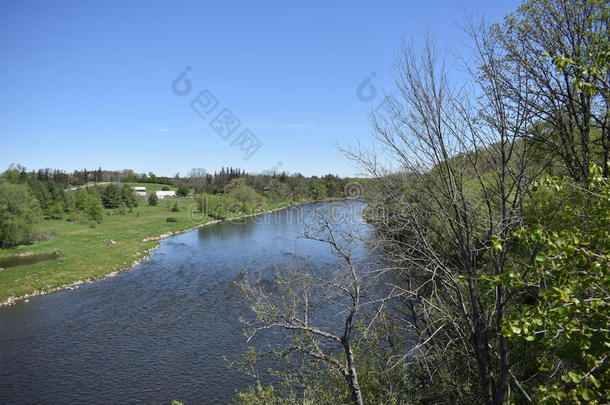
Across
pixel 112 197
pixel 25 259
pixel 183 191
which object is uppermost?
pixel 183 191

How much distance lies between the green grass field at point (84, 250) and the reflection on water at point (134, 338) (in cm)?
211

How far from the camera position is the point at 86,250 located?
35.6 metres

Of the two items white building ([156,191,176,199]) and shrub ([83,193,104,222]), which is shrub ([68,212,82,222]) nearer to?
shrub ([83,193,104,222])

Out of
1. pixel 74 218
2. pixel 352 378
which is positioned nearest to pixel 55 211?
pixel 74 218

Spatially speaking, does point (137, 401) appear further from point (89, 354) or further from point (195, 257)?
point (195, 257)

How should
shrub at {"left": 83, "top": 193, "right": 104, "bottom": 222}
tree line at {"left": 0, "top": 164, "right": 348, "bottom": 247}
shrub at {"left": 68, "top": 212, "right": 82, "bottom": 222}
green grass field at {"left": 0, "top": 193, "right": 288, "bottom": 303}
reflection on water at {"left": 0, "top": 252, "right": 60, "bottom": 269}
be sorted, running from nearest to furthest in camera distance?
1. green grass field at {"left": 0, "top": 193, "right": 288, "bottom": 303}
2. reflection on water at {"left": 0, "top": 252, "right": 60, "bottom": 269}
3. tree line at {"left": 0, "top": 164, "right": 348, "bottom": 247}
4. shrub at {"left": 83, "top": 193, "right": 104, "bottom": 222}
5. shrub at {"left": 68, "top": 212, "right": 82, "bottom": 222}

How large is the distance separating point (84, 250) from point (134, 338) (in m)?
22.6

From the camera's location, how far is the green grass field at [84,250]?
25.6 m

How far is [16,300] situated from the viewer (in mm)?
22844

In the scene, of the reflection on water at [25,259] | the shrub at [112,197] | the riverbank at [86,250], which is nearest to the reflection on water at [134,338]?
the riverbank at [86,250]

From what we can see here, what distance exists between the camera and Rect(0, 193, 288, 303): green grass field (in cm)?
2563

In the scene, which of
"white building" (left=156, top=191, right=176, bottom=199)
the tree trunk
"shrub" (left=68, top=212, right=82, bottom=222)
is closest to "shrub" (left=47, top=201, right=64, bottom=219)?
"shrub" (left=68, top=212, right=82, bottom=222)

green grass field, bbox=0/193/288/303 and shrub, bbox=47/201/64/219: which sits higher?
shrub, bbox=47/201/64/219

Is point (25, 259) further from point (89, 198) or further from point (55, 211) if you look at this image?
point (55, 211)
